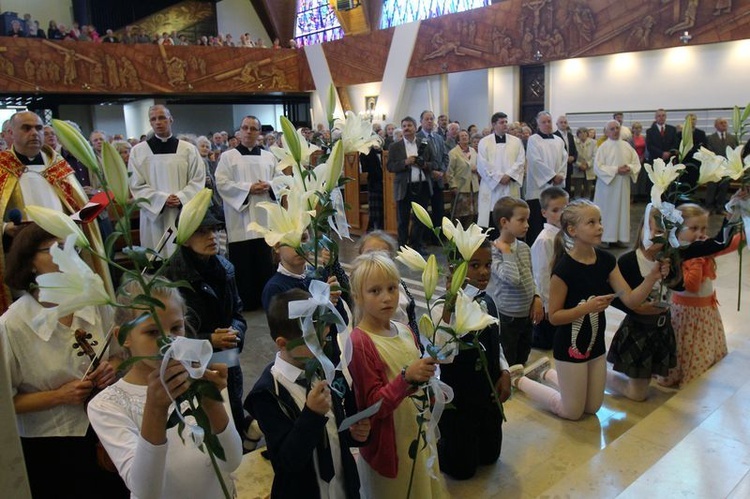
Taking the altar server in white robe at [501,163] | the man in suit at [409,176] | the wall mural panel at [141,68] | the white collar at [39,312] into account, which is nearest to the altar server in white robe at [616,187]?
the altar server in white robe at [501,163]

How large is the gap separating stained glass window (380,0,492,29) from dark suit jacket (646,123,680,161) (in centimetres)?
593

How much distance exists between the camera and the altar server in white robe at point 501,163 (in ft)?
24.1

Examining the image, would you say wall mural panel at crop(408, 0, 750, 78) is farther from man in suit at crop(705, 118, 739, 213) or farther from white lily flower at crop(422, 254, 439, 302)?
white lily flower at crop(422, 254, 439, 302)

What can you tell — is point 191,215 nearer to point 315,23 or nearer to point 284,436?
point 284,436

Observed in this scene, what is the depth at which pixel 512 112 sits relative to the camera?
14.4 metres

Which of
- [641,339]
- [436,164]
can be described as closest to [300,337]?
[641,339]

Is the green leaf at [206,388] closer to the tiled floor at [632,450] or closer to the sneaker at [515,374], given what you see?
the tiled floor at [632,450]

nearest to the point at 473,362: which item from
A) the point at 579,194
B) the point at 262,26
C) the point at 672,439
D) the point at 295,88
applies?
the point at 672,439

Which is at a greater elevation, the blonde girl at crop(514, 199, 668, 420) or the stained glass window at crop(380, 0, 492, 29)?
the stained glass window at crop(380, 0, 492, 29)

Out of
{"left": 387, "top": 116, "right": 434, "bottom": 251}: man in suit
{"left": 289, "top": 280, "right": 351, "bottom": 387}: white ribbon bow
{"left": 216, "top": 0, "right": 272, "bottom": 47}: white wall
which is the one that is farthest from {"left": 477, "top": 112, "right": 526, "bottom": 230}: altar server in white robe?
{"left": 216, "top": 0, "right": 272, "bottom": 47}: white wall

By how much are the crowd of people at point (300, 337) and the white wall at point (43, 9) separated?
15.3 meters

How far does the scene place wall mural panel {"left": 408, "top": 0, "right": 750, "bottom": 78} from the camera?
34.2ft

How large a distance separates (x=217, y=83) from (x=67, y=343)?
52.0ft

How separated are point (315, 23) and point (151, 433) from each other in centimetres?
2058
